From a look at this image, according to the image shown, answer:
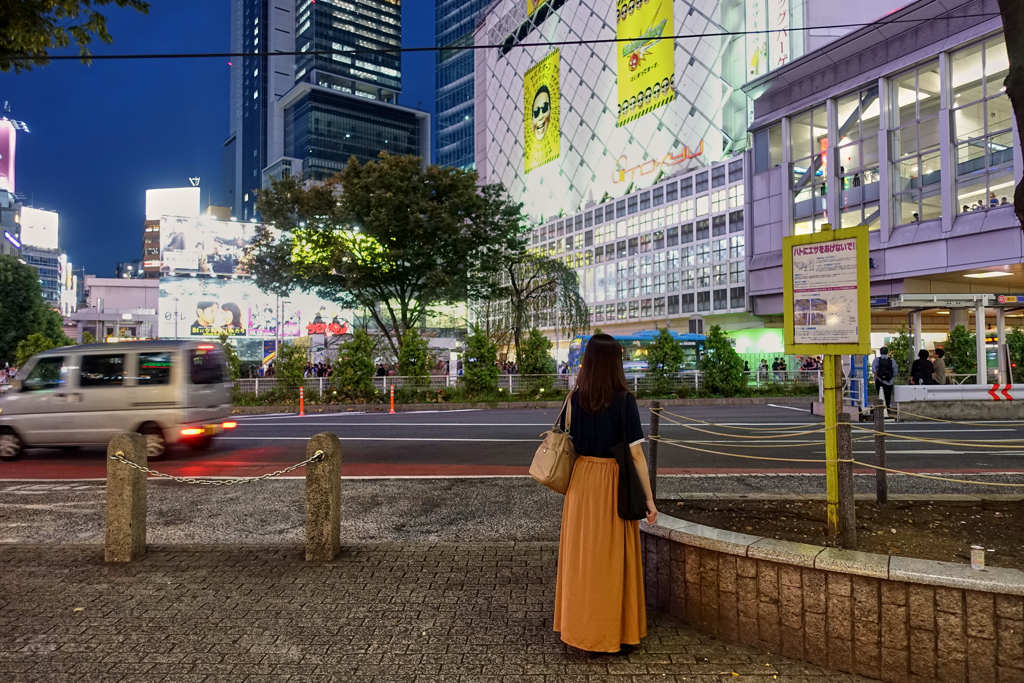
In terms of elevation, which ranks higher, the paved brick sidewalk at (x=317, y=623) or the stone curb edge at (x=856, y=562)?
the stone curb edge at (x=856, y=562)

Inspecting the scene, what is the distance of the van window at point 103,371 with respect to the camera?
11.2 m

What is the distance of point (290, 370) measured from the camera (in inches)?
961

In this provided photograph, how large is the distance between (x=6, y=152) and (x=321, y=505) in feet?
319

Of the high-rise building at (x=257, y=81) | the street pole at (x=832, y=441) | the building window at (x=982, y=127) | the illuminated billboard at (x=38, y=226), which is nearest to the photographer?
the street pole at (x=832, y=441)

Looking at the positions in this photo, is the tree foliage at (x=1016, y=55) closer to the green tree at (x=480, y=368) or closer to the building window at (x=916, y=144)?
the green tree at (x=480, y=368)

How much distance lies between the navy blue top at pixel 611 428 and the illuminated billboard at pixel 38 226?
141m

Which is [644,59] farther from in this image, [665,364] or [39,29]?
[39,29]

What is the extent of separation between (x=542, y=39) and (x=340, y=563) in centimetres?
8620

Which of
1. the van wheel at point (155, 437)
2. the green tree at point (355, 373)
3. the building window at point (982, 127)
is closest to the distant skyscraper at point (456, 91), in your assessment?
the building window at point (982, 127)

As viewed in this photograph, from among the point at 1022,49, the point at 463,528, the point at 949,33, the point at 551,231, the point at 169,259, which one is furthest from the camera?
the point at 551,231

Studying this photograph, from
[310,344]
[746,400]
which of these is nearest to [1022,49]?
[746,400]

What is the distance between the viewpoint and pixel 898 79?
31.5m

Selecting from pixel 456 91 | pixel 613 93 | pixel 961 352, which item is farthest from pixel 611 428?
pixel 456 91

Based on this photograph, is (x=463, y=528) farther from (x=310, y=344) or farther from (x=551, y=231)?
(x=551, y=231)
